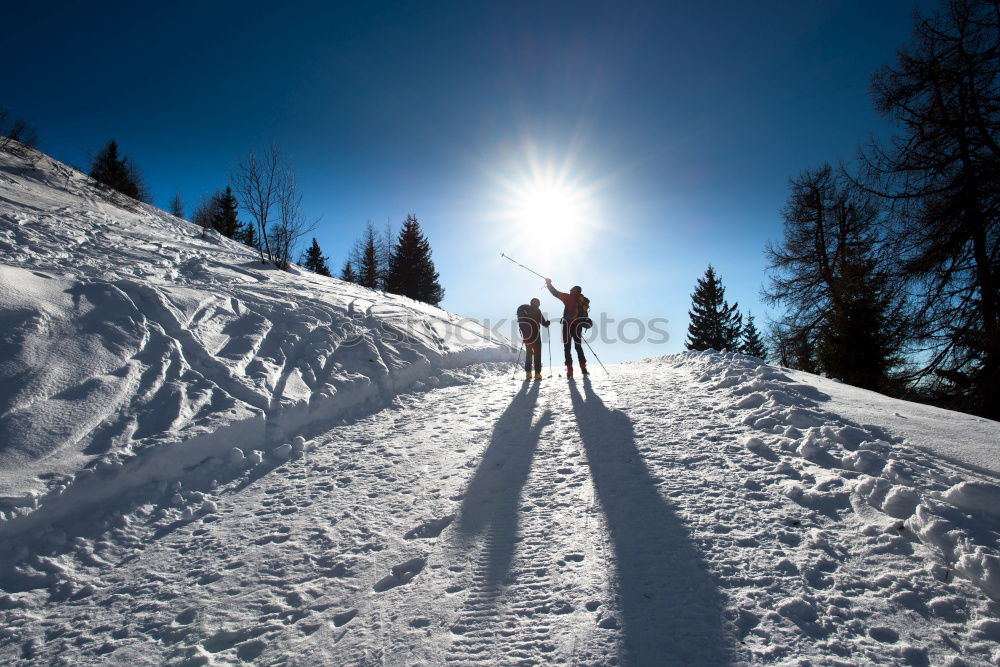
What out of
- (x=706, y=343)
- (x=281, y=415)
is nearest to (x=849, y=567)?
(x=281, y=415)

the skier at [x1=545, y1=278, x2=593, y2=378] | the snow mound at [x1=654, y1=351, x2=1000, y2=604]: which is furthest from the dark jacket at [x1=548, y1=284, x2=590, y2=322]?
the snow mound at [x1=654, y1=351, x2=1000, y2=604]

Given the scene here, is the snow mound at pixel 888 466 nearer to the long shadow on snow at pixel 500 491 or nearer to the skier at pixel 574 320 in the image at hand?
the long shadow on snow at pixel 500 491

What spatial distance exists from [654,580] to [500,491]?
1.67 m

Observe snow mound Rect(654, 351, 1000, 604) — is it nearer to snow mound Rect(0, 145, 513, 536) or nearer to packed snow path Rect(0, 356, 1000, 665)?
packed snow path Rect(0, 356, 1000, 665)

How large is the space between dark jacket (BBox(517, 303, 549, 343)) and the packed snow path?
4964mm

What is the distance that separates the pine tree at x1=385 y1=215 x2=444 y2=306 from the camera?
90.7 ft

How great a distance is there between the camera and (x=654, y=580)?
8.27 feet

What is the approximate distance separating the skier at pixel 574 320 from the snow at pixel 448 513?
2.44 metres

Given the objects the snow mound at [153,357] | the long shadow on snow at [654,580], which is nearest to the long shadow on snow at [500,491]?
the long shadow on snow at [654,580]

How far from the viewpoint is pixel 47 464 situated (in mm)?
3744

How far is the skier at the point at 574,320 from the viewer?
9.25m

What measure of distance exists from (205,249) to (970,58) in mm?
19480

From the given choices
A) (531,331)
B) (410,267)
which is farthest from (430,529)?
(410,267)

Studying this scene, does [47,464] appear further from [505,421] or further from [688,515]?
[688,515]
